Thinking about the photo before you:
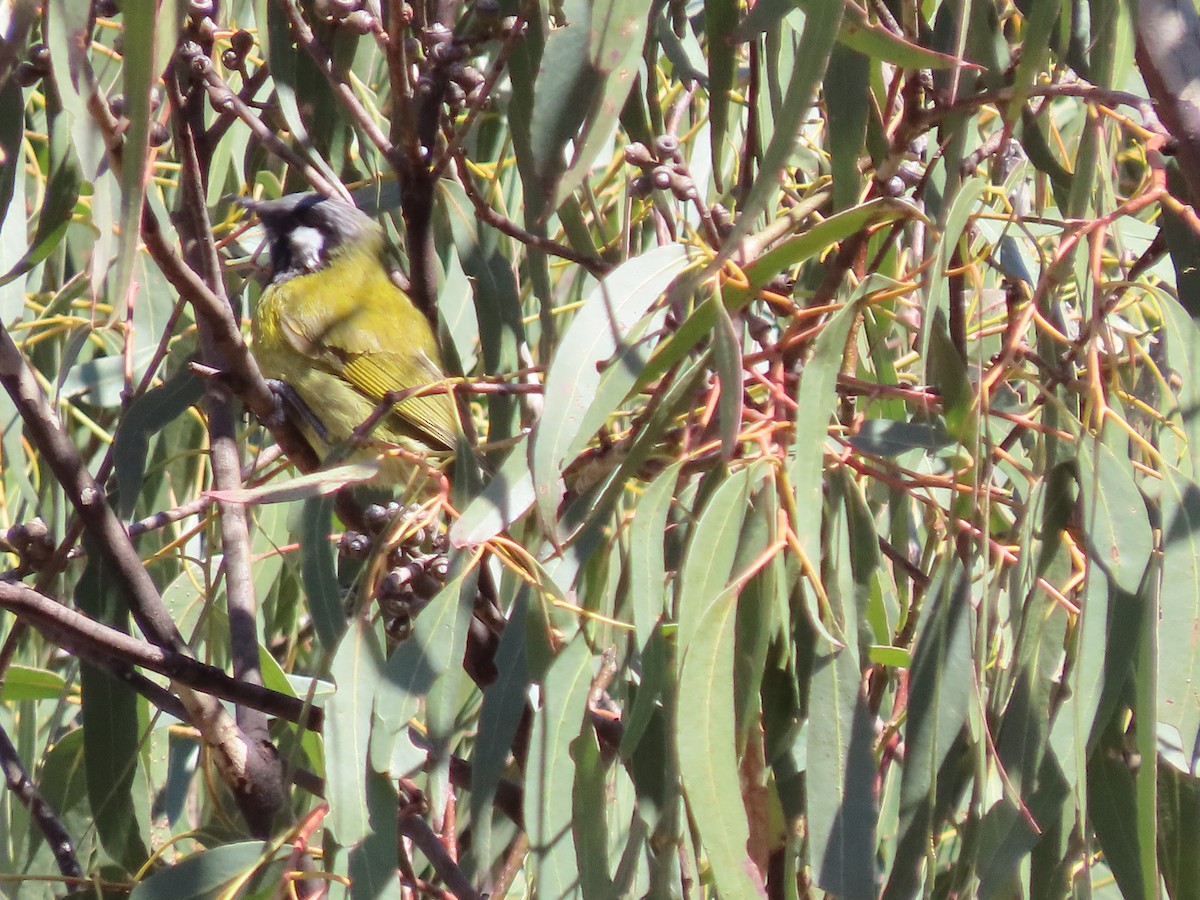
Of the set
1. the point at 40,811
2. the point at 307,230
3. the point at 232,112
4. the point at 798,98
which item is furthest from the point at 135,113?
the point at 307,230

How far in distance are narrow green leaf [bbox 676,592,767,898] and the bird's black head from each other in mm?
2169

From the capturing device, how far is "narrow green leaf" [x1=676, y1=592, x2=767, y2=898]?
130cm

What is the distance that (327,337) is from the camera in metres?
3.52

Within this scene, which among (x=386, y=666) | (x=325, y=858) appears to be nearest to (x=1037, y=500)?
(x=386, y=666)

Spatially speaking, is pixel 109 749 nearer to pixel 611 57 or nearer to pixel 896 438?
pixel 896 438

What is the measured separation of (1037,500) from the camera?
1679mm

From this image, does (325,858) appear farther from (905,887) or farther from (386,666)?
(905,887)

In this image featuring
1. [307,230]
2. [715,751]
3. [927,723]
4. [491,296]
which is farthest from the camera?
[307,230]

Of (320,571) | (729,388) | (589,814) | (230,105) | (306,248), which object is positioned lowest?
(589,814)

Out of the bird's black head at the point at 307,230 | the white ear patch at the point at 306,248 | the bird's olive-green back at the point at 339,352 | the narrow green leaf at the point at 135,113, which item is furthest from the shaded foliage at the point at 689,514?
the white ear patch at the point at 306,248

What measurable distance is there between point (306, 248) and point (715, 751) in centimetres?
267

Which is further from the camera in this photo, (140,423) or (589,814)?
(140,423)

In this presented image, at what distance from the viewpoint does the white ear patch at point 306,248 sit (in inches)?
142

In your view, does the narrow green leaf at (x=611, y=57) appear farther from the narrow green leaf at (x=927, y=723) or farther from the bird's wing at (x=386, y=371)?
the bird's wing at (x=386, y=371)
